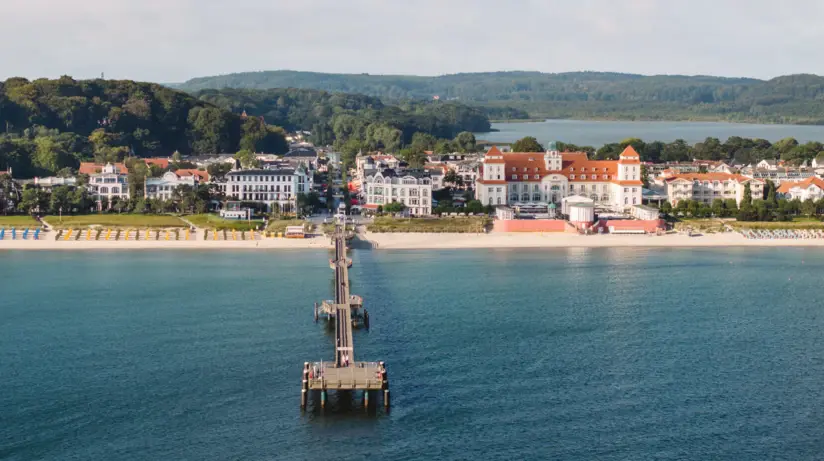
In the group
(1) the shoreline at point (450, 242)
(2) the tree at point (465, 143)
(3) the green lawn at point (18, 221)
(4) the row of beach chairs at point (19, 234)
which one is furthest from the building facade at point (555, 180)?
(2) the tree at point (465, 143)

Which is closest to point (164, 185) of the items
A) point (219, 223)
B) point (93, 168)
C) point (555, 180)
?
point (219, 223)

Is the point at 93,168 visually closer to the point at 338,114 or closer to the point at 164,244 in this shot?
the point at 164,244

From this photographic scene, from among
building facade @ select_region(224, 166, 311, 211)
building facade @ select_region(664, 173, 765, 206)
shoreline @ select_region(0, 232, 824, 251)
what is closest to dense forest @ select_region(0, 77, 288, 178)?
building facade @ select_region(224, 166, 311, 211)

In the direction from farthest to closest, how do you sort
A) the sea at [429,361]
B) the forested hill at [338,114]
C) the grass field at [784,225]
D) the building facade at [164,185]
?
1. the forested hill at [338,114]
2. the building facade at [164,185]
3. the grass field at [784,225]
4. the sea at [429,361]

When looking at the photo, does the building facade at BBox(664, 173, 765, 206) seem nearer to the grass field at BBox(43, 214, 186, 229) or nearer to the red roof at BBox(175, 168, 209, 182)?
the red roof at BBox(175, 168, 209, 182)

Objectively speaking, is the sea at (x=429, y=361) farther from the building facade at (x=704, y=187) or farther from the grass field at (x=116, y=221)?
the building facade at (x=704, y=187)
